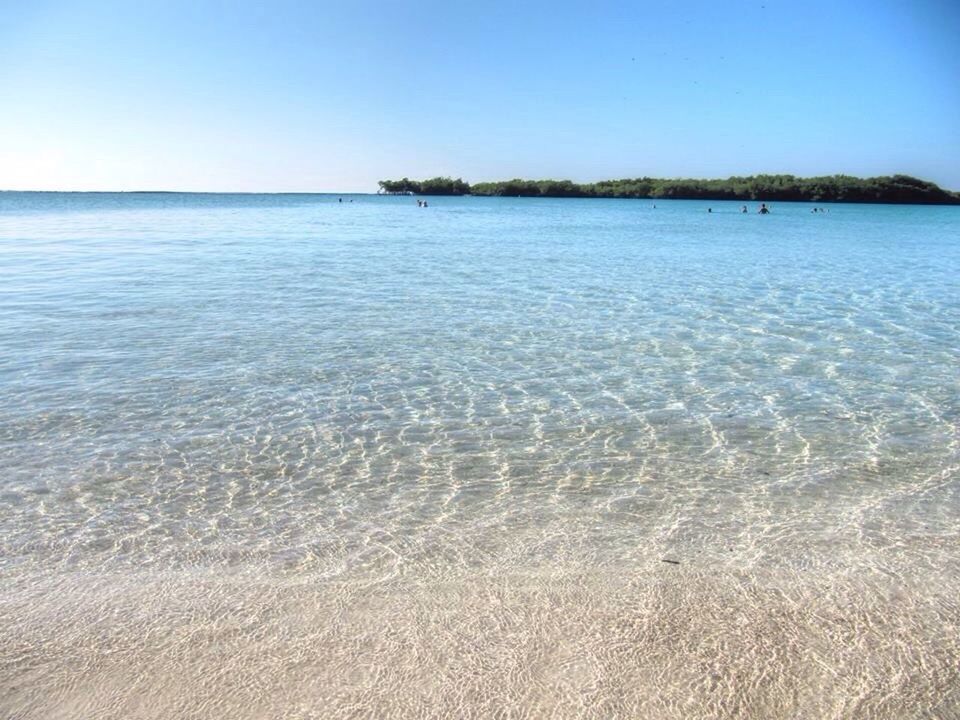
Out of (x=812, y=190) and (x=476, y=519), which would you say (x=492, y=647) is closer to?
(x=476, y=519)

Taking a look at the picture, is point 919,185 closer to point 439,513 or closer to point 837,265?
point 837,265

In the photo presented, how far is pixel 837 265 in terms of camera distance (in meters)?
24.6

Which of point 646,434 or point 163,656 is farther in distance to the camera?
point 646,434

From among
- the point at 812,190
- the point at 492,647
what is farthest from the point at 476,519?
the point at 812,190

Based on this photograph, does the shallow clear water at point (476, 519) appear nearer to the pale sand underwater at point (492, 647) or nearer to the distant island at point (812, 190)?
the pale sand underwater at point (492, 647)

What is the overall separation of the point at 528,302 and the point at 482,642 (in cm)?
1155

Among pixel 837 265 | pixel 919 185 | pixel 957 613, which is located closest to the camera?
pixel 957 613

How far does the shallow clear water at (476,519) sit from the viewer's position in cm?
346

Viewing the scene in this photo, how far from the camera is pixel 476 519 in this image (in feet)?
17.1

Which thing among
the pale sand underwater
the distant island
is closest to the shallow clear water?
the pale sand underwater

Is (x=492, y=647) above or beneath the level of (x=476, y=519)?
above

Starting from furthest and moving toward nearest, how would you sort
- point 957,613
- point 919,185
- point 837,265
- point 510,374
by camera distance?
point 919,185 → point 837,265 → point 510,374 → point 957,613

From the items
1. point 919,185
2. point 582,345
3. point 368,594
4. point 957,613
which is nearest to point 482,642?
point 368,594

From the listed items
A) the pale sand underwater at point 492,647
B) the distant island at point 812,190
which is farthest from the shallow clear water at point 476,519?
the distant island at point 812,190
